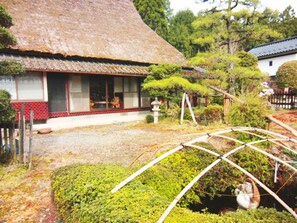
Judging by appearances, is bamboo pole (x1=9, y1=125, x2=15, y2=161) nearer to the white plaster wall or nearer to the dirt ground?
the dirt ground

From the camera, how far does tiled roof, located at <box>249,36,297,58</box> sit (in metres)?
16.5

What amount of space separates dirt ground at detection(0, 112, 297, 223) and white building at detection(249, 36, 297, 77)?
9.59 metres

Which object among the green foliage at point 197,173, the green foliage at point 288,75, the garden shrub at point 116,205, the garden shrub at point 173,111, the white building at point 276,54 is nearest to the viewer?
the garden shrub at point 116,205

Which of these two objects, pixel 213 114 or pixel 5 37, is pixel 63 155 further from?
pixel 213 114

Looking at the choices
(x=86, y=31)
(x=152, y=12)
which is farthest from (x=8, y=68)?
(x=152, y=12)

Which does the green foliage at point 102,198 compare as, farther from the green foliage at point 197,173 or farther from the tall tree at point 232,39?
the tall tree at point 232,39

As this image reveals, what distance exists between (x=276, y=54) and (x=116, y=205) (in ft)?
64.6

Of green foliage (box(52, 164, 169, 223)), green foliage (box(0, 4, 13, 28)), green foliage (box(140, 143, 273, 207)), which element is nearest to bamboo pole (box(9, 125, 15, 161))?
green foliage (box(0, 4, 13, 28))

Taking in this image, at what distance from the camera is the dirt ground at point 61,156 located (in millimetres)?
3135

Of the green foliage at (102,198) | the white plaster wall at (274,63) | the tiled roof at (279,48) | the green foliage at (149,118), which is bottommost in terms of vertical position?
the green foliage at (149,118)

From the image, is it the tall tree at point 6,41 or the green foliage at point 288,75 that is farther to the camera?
the green foliage at point 288,75

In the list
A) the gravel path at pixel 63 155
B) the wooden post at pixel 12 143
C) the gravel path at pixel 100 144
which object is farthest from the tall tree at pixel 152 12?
the wooden post at pixel 12 143

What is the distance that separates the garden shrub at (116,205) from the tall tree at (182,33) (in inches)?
1015

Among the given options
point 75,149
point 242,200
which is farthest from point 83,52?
point 242,200
